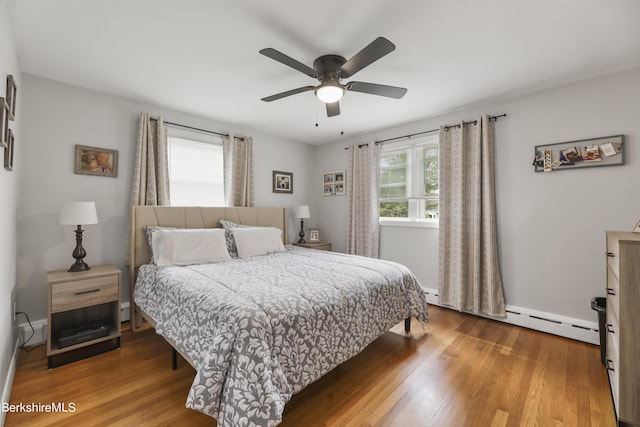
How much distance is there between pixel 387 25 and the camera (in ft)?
5.84

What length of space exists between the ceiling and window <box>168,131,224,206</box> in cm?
64

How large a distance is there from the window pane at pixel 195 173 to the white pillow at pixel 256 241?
76 centimetres

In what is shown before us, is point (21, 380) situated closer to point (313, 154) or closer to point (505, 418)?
point (505, 418)

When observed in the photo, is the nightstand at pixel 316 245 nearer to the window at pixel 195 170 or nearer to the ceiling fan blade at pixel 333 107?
the window at pixel 195 170

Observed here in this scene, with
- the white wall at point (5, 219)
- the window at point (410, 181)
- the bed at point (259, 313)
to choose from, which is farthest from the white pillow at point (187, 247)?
the window at point (410, 181)

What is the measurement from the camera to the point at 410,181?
149 inches

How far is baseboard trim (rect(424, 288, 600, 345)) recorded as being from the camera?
2.50 m

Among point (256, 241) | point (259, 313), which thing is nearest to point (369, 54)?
point (259, 313)

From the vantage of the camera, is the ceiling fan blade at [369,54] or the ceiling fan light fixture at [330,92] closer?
the ceiling fan blade at [369,54]

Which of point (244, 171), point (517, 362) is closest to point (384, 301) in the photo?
point (517, 362)

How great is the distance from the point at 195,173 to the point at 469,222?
3417 mm

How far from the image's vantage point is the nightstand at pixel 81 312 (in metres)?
2.15

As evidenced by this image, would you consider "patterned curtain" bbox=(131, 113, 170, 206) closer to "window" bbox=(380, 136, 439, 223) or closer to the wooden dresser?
"window" bbox=(380, 136, 439, 223)

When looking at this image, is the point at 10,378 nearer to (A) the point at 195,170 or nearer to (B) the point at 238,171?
(A) the point at 195,170
